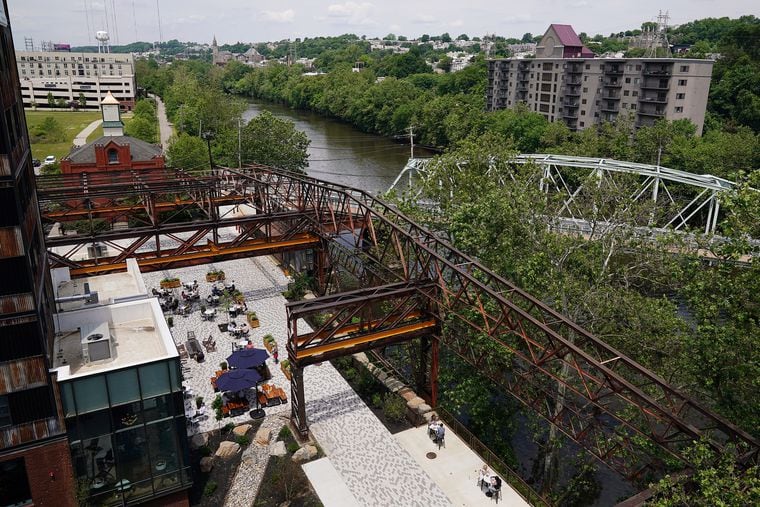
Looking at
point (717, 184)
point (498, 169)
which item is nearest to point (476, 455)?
point (498, 169)

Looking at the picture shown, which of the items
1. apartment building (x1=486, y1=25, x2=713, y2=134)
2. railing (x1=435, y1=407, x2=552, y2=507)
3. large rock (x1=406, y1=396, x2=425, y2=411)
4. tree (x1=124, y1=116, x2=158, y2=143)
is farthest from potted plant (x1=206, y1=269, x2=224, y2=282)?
apartment building (x1=486, y1=25, x2=713, y2=134)

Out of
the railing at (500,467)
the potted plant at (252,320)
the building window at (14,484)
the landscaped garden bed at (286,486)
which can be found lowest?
the railing at (500,467)

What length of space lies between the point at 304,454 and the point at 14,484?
27.0 feet

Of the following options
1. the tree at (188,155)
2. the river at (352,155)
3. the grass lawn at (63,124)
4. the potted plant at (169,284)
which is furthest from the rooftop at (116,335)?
the grass lawn at (63,124)

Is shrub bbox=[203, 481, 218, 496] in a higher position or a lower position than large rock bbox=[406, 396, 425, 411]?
lower

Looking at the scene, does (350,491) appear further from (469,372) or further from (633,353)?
(633,353)

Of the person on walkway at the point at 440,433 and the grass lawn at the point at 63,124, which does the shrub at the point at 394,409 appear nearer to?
the person on walkway at the point at 440,433

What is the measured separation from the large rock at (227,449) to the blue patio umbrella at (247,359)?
12.2 ft

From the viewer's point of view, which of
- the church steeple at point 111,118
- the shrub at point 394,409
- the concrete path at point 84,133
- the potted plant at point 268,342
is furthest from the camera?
the concrete path at point 84,133

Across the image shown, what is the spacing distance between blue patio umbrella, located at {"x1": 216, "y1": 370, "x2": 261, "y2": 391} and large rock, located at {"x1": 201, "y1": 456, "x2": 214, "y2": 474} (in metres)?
2.89

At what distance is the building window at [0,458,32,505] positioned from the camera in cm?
1527

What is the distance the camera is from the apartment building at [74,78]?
127 meters

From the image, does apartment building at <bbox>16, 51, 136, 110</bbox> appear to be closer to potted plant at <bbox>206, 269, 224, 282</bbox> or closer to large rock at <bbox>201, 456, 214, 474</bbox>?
potted plant at <bbox>206, 269, 224, 282</bbox>

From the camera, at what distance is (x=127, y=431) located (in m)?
15.9
